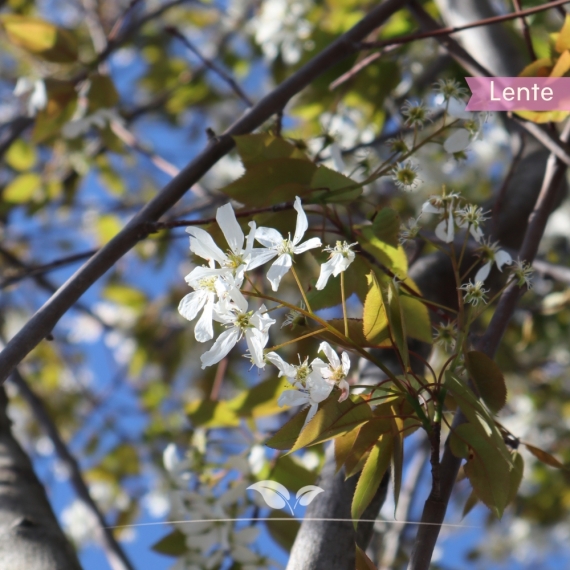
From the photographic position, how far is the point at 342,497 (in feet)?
1.98

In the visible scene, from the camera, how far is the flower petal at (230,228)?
0.48 meters

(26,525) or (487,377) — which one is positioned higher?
(487,377)

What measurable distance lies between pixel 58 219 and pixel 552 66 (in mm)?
2069

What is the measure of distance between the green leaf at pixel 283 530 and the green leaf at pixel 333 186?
358 millimetres

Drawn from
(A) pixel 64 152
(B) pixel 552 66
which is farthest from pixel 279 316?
(B) pixel 552 66

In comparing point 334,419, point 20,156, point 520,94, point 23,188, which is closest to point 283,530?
point 334,419

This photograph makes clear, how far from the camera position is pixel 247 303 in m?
0.47

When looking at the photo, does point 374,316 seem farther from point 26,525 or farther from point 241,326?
point 26,525

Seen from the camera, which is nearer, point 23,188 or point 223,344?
point 223,344

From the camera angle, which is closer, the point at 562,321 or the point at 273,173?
the point at 273,173

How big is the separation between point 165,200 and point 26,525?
37 cm

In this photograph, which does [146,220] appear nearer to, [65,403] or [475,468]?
[475,468]

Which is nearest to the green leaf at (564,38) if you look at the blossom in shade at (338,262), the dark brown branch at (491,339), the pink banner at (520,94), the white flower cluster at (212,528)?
the pink banner at (520,94)

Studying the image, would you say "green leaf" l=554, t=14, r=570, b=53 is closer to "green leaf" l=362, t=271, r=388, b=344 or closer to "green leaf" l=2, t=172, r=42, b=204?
"green leaf" l=362, t=271, r=388, b=344
